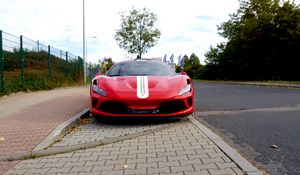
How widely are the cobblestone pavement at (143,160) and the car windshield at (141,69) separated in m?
2.43

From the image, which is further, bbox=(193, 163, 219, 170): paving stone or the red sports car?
the red sports car

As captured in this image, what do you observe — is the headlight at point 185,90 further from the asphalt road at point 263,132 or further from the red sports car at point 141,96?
the asphalt road at point 263,132

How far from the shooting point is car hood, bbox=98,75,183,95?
6.50 metres

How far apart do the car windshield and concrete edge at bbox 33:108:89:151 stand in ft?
4.21

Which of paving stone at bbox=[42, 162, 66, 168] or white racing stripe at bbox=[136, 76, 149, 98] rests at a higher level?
white racing stripe at bbox=[136, 76, 149, 98]

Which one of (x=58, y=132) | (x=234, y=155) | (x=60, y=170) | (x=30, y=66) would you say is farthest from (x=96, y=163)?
(x=30, y=66)

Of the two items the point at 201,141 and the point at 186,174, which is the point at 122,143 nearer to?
the point at 201,141

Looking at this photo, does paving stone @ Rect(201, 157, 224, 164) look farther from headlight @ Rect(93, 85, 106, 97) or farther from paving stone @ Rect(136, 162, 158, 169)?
headlight @ Rect(93, 85, 106, 97)

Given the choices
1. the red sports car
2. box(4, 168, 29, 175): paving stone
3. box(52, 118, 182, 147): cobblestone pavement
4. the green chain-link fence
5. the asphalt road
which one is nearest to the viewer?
box(4, 168, 29, 175): paving stone

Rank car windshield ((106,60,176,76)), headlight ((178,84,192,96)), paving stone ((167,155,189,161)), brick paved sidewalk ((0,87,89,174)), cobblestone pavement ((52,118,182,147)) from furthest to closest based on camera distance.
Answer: car windshield ((106,60,176,76)) → headlight ((178,84,192,96)) → cobblestone pavement ((52,118,182,147)) → brick paved sidewalk ((0,87,89,174)) → paving stone ((167,155,189,161))

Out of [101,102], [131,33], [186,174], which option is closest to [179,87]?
[101,102]

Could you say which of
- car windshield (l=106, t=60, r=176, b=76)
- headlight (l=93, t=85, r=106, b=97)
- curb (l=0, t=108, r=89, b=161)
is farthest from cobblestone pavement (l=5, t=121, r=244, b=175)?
car windshield (l=106, t=60, r=176, b=76)

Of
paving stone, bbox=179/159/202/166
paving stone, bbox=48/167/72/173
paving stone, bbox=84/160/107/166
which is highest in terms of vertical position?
paving stone, bbox=179/159/202/166

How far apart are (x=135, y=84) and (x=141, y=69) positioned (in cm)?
122
